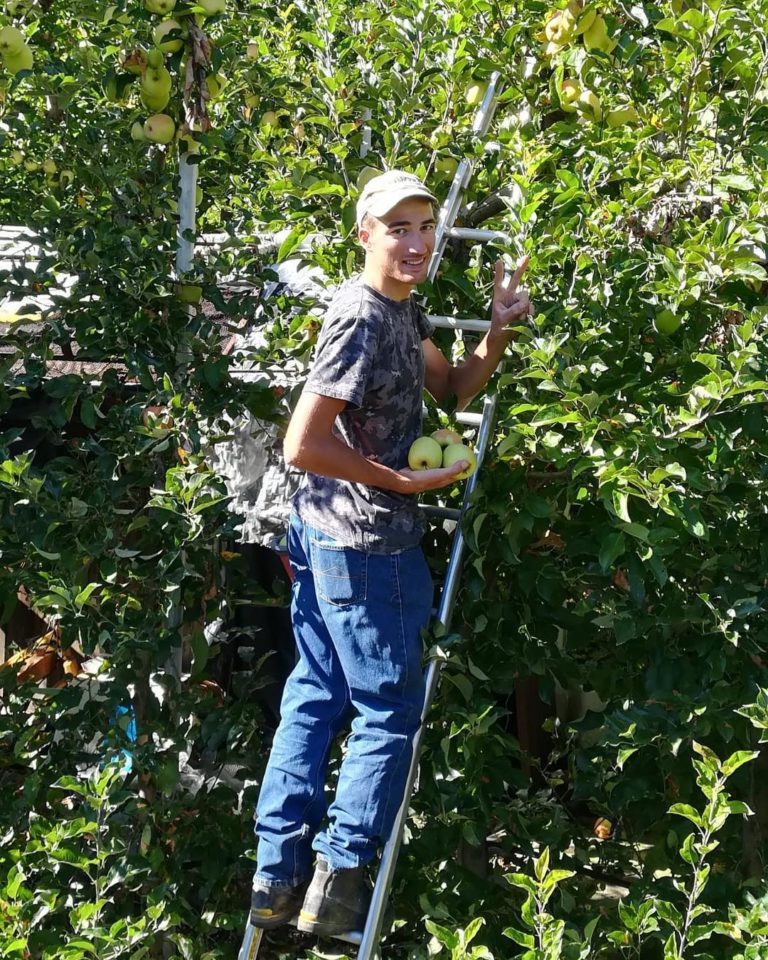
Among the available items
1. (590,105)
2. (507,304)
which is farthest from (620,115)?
(507,304)

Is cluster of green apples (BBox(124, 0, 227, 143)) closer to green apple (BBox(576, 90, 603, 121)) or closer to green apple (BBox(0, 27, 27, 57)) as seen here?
green apple (BBox(0, 27, 27, 57))

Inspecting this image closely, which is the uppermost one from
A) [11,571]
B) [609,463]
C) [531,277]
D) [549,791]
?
[531,277]

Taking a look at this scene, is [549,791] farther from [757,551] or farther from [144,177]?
[144,177]

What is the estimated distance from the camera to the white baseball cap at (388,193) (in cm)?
237

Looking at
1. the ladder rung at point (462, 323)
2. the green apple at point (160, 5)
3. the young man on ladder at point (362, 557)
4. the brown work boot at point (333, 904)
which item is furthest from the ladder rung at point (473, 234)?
the brown work boot at point (333, 904)

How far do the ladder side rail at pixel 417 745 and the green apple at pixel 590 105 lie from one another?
709 mm

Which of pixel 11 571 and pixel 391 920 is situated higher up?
pixel 11 571

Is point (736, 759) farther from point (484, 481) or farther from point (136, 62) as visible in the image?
point (136, 62)

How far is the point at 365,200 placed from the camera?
2457 mm

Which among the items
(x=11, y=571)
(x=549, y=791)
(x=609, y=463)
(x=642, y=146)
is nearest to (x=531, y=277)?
(x=642, y=146)

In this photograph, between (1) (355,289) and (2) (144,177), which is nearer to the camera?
(1) (355,289)

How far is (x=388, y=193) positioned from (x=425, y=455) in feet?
1.83

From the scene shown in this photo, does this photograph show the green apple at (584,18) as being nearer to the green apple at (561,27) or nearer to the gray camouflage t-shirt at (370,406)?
the green apple at (561,27)

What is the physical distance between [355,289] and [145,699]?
1.34 meters
